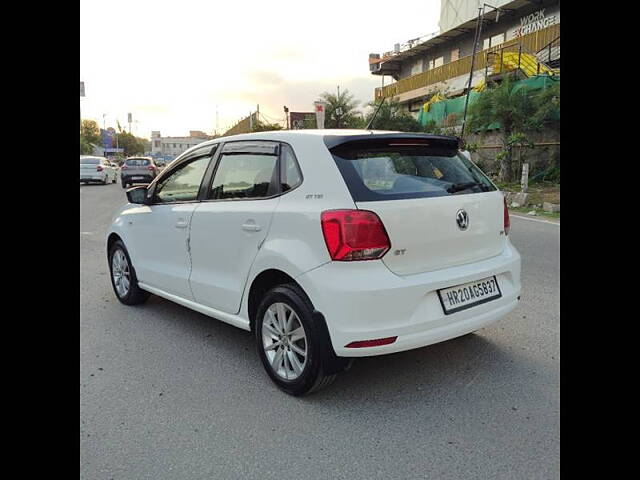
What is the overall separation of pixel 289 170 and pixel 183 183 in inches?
56.0

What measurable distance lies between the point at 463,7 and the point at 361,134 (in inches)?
1450

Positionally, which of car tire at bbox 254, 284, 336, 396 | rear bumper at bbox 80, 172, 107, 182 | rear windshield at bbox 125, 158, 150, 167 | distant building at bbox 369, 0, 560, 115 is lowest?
car tire at bbox 254, 284, 336, 396

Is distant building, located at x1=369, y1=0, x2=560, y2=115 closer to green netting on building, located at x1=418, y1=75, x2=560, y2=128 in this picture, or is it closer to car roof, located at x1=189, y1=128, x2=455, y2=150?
green netting on building, located at x1=418, y1=75, x2=560, y2=128

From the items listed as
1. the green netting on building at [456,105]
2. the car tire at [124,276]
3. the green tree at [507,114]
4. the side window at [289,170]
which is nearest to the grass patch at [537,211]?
the green tree at [507,114]

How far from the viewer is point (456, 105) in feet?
79.4

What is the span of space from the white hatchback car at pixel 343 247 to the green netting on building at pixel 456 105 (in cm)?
1649

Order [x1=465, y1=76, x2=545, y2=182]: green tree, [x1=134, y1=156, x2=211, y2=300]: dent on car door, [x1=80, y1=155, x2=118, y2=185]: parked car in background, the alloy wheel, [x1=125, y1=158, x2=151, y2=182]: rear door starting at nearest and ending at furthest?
[x1=134, y1=156, x2=211, y2=300]: dent on car door → the alloy wheel → [x1=465, y1=76, x2=545, y2=182]: green tree → [x1=125, y1=158, x2=151, y2=182]: rear door → [x1=80, y1=155, x2=118, y2=185]: parked car in background

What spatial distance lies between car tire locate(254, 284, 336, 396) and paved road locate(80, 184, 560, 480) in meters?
0.12

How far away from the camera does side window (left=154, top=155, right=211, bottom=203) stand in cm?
433

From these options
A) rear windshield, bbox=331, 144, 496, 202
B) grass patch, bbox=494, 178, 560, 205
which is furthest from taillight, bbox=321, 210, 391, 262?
grass patch, bbox=494, 178, 560, 205

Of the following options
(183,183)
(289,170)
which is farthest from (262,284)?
(183,183)
